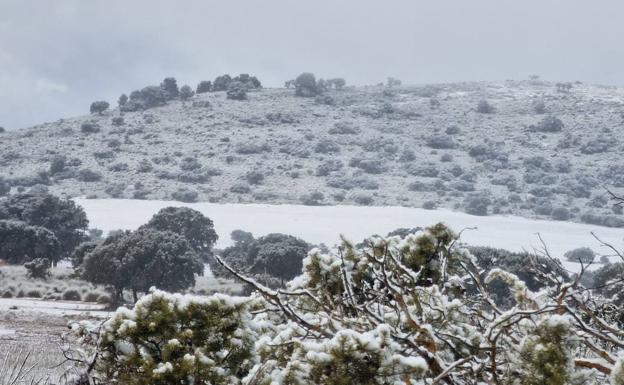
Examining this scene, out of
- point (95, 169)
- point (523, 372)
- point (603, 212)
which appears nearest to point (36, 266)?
point (523, 372)

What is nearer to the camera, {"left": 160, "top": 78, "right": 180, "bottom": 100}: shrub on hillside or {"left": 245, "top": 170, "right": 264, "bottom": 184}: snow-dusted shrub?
{"left": 245, "top": 170, "right": 264, "bottom": 184}: snow-dusted shrub

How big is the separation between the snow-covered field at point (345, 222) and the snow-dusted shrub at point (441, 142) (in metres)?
25.3

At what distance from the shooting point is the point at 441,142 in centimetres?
9388

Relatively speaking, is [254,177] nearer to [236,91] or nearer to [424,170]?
[424,170]

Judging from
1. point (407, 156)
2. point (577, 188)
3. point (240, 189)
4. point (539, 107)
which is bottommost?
point (577, 188)

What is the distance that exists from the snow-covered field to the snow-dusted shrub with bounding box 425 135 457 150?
2527 cm

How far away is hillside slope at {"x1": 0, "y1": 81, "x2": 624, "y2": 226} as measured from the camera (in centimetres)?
7356

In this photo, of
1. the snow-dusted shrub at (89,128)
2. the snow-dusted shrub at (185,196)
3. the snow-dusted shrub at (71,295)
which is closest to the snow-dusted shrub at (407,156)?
the snow-dusted shrub at (185,196)

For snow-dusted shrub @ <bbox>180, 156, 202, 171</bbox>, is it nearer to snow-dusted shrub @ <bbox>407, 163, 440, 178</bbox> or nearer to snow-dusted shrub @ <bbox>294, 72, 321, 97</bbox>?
snow-dusted shrub @ <bbox>407, 163, 440, 178</bbox>

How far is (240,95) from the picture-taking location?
110 metres

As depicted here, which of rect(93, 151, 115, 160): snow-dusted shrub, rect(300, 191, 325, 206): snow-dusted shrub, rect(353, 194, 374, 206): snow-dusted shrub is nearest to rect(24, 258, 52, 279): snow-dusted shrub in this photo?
rect(300, 191, 325, 206): snow-dusted shrub

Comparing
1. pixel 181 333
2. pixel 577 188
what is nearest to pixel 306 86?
pixel 577 188

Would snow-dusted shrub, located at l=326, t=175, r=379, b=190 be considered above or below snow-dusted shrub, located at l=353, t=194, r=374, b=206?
above

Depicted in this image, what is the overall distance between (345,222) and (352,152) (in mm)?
29287
